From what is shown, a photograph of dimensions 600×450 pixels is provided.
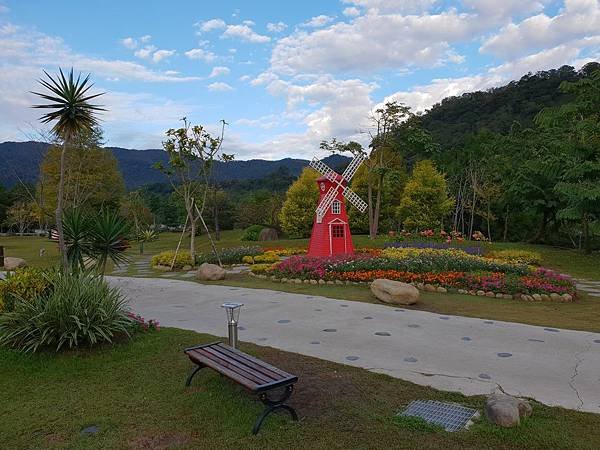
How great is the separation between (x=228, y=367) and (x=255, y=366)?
255 millimetres

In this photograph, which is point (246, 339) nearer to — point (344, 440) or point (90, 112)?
point (344, 440)

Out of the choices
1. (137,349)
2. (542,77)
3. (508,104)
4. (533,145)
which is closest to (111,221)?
(137,349)

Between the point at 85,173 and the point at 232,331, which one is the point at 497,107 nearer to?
the point at 85,173

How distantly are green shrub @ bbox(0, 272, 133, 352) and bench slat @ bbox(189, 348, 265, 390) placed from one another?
170 centimetres

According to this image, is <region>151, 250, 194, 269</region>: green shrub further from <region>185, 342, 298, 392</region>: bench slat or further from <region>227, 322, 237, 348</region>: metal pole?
<region>185, 342, 298, 392</region>: bench slat

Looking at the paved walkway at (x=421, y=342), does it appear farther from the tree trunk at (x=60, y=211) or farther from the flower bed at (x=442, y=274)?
the flower bed at (x=442, y=274)

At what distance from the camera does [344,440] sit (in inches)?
134

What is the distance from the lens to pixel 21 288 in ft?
20.5

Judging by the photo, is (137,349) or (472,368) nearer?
(472,368)

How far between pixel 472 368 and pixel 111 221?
5.85 m

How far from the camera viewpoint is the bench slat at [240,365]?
3773mm

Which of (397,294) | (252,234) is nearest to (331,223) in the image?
(397,294)

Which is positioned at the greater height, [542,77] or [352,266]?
[542,77]

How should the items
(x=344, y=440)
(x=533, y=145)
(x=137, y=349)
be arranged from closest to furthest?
(x=344, y=440) < (x=137, y=349) < (x=533, y=145)
